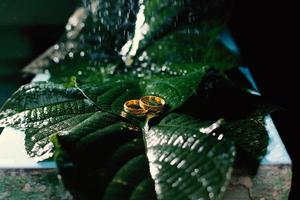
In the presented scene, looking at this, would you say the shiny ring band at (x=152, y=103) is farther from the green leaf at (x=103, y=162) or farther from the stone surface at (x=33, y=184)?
the stone surface at (x=33, y=184)

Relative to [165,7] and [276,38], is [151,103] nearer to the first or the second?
[165,7]

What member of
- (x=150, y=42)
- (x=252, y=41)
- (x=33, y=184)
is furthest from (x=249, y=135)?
(x=252, y=41)

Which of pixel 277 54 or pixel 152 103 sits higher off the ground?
pixel 152 103

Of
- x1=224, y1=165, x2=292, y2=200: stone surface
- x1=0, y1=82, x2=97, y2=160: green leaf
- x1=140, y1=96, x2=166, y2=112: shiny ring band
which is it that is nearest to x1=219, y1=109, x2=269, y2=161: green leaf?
x1=224, y1=165, x2=292, y2=200: stone surface

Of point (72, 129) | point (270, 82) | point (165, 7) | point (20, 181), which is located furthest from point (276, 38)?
point (20, 181)

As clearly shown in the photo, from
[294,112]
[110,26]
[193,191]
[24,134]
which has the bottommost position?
[294,112]

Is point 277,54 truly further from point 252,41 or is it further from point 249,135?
point 249,135

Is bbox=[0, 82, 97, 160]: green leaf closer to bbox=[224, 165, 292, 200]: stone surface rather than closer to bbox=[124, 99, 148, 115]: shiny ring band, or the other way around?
bbox=[124, 99, 148, 115]: shiny ring band
